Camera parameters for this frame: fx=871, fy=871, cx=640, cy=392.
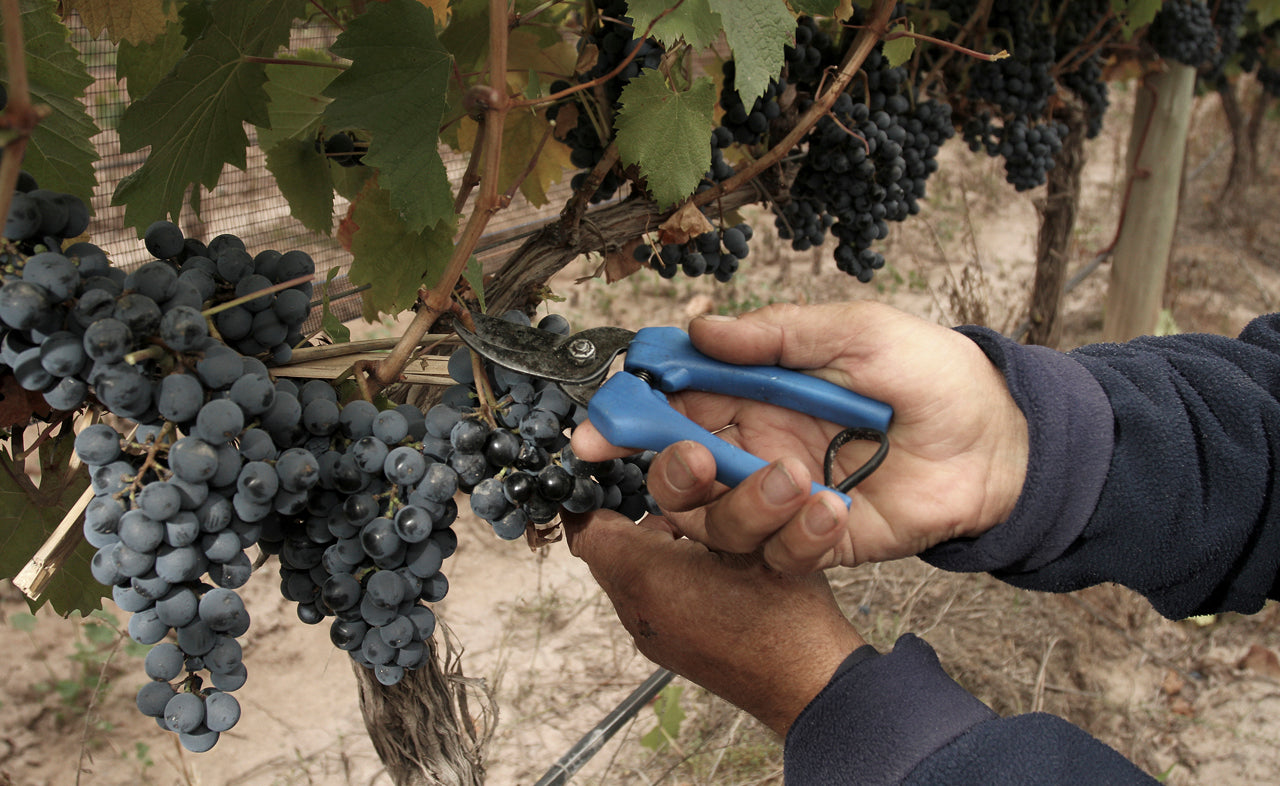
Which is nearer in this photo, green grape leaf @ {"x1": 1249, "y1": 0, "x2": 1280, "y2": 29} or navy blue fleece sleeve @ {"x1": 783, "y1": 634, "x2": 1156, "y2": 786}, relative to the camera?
navy blue fleece sleeve @ {"x1": 783, "y1": 634, "x2": 1156, "y2": 786}

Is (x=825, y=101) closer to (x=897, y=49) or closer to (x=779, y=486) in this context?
(x=897, y=49)

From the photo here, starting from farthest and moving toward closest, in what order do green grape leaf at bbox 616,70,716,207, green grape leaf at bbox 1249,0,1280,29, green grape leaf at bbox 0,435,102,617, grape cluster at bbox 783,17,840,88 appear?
green grape leaf at bbox 1249,0,1280,29
grape cluster at bbox 783,17,840,88
green grape leaf at bbox 616,70,716,207
green grape leaf at bbox 0,435,102,617

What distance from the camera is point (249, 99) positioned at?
1.31 m

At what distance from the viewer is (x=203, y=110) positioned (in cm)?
127

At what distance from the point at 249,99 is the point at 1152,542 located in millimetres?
1581

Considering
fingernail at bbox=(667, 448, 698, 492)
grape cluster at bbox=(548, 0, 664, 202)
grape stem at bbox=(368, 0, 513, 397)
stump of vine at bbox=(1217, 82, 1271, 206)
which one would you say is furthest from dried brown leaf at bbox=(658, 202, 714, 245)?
stump of vine at bbox=(1217, 82, 1271, 206)

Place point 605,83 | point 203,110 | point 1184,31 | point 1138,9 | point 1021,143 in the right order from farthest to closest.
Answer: point 1184,31, point 1021,143, point 1138,9, point 605,83, point 203,110

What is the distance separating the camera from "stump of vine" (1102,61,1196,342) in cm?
398

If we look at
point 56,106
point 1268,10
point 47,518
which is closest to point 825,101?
point 56,106

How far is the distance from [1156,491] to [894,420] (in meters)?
0.43

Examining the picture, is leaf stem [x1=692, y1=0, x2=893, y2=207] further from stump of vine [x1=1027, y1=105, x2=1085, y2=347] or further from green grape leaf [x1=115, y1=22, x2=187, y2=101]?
stump of vine [x1=1027, y1=105, x2=1085, y2=347]

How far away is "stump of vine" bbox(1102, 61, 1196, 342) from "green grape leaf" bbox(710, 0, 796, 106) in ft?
11.6

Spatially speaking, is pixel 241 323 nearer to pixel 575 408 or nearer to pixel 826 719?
pixel 575 408

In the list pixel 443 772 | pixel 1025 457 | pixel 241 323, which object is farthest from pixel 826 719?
pixel 241 323
